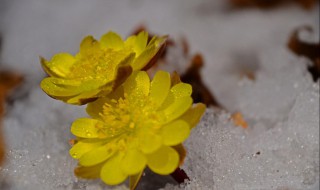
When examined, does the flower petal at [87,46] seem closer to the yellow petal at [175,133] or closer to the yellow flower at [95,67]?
the yellow flower at [95,67]

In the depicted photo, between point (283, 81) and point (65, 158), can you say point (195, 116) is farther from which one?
point (283, 81)

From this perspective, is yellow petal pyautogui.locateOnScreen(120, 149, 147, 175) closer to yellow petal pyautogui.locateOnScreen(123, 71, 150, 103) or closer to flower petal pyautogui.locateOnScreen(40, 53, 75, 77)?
yellow petal pyautogui.locateOnScreen(123, 71, 150, 103)

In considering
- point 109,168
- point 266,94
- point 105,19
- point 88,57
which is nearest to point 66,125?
point 88,57

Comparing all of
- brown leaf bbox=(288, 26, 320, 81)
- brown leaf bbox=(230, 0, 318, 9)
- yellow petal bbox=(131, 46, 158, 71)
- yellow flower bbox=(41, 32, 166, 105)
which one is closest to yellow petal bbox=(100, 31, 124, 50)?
yellow flower bbox=(41, 32, 166, 105)

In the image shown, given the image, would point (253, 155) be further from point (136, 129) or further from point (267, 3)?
→ point (267, 3)

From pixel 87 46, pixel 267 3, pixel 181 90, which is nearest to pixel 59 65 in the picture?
pixel 87 46
